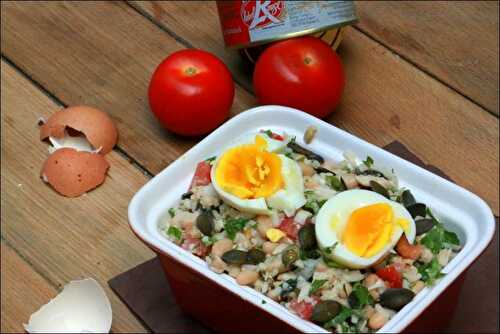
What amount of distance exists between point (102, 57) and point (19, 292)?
0.72 metres

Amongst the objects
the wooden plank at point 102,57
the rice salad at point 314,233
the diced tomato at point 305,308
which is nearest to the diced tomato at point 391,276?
the rice salad at point 314,233

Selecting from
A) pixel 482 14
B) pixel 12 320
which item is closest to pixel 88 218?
pixel 12 320

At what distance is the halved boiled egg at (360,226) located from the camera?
55.9 inches

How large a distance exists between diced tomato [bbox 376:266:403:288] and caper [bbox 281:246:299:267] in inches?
5.5

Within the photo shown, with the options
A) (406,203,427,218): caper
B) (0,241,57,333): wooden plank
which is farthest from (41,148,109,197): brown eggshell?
(406,203,427,218): caper

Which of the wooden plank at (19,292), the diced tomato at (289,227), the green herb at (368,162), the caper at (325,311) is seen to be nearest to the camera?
the caper at (325,311)

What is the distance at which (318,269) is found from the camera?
1.44 meters

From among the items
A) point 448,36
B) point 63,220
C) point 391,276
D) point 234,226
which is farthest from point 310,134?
point 448,36

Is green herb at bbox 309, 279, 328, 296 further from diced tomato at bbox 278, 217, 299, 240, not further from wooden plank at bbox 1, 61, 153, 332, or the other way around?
wooden plank at bbox 1, 61, 153, 332

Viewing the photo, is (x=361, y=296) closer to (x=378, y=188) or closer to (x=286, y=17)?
(x=378, y=188)

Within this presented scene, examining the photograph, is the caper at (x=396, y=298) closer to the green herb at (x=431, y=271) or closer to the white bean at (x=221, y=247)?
the green herb at (x=431, y=271)

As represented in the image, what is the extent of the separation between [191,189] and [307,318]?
354mm

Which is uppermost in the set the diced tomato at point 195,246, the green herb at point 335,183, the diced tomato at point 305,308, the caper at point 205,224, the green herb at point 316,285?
the green herb at point 335,183

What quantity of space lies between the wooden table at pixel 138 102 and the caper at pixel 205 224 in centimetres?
31
